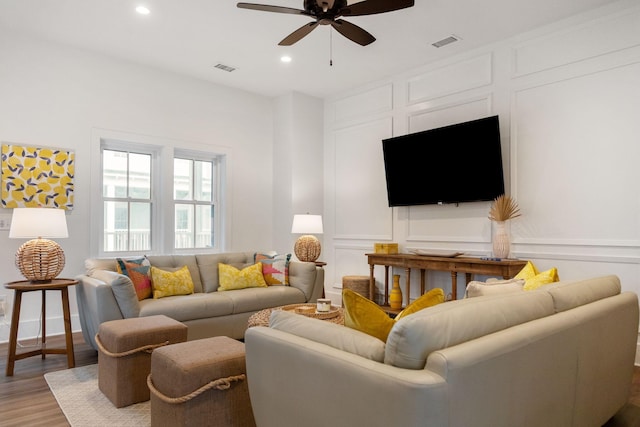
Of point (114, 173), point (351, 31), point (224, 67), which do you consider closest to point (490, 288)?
point (351, 31)

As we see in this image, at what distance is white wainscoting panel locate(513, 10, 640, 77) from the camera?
11.4ft

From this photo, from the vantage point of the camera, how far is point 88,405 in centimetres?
256

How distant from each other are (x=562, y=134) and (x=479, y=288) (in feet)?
7.59

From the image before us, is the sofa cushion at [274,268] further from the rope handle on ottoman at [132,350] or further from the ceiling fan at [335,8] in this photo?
the ceiling fan at [335,8]

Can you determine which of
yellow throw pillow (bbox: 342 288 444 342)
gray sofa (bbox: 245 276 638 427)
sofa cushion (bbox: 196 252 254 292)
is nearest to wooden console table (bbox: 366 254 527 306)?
sofa cushion (bbox: 196 252 254 292)

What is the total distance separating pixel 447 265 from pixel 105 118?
12.3ft

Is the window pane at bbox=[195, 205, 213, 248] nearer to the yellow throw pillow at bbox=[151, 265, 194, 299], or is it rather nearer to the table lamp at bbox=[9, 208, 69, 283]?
the yellow throw pillow at bbox=[151, 265, 194, 299]

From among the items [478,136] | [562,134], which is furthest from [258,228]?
[562,134]

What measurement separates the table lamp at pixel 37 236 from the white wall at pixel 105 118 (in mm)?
904

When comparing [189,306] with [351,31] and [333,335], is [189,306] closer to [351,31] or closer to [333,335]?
[333,335]

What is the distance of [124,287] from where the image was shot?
3.21 m

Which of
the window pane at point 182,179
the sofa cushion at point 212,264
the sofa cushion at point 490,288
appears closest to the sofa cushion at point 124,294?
the sofa cushion at point 212,264

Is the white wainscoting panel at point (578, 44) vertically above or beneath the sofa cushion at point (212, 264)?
above

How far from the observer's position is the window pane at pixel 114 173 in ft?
15.4
